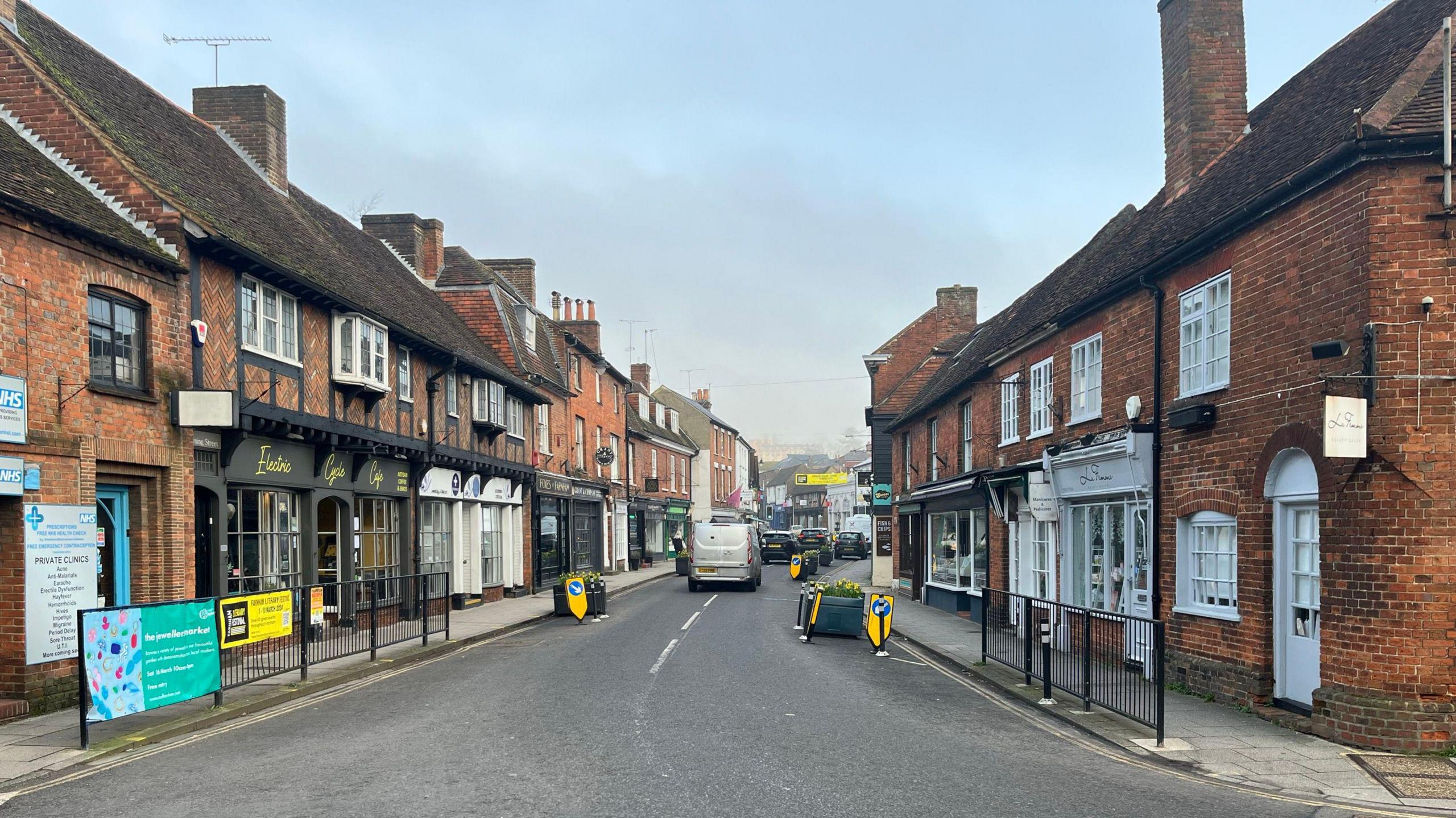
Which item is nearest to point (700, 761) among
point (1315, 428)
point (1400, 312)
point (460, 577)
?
point (1315, 428)

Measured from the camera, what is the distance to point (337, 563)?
20062 mm

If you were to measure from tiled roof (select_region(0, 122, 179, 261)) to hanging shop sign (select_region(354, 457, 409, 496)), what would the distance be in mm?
7573

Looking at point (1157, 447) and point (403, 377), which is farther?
point (403, 377)

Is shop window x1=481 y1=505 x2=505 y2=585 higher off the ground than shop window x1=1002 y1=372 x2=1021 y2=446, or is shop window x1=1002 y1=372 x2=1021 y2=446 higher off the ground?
shop window x1=1002 y1=372 x2=1021 y2=446

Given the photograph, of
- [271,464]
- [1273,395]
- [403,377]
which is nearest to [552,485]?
[403,377]

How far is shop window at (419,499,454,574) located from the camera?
24344mm

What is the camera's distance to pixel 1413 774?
8508mm

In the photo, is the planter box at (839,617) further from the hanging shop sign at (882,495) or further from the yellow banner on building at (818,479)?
the yellow banner on building at (818,479)

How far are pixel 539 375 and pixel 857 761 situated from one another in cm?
2563

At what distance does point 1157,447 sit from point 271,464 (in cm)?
1315

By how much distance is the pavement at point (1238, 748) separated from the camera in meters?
8.12

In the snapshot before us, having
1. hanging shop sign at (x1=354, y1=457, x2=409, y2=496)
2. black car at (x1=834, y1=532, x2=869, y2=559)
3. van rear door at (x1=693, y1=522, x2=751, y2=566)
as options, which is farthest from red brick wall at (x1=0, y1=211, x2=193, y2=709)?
black car at (x1=834, y1=532, x2=869, y2=559)

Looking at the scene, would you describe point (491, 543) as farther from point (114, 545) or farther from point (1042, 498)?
point (1042, 498)

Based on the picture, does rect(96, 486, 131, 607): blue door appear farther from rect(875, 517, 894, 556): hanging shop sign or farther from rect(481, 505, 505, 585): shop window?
rect(875, 517, 894, 556): hanging shop sign
